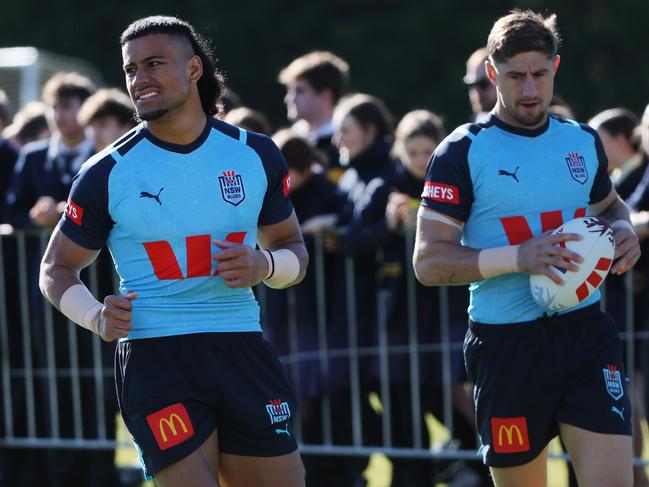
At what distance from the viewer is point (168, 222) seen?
169 inches

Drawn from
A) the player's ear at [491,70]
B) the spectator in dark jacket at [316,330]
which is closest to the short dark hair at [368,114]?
the spectator in dark jacket at [316,330]

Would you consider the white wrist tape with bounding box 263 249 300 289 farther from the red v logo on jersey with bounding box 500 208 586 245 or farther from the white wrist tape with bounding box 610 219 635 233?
the white wrist tape with bounding box 610 219 635 233

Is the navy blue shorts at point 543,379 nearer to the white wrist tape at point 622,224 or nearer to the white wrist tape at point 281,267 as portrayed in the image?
the white wrist tape at point 622,224

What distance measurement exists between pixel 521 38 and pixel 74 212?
1.81 m

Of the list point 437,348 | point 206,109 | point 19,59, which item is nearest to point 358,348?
point 437,348

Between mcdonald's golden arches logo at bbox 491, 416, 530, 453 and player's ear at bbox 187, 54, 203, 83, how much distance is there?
5.67 feet

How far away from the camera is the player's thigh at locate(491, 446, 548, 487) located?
4.76m

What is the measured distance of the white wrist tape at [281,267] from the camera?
441 centimetres

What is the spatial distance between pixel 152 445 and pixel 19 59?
17250 millimetres

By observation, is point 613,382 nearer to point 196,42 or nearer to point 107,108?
point 196,42

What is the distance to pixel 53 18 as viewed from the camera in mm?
35844

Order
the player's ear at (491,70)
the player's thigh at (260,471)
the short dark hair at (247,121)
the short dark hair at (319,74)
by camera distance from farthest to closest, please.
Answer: the short dark hair at (319,74) < the short dark hair at (247,121) < the player's ear at (491,70) < the player's thigh at (260,471)

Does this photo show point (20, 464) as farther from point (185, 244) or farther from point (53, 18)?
point (53, 18)

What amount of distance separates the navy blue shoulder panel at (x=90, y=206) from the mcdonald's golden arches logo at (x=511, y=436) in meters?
1.67
